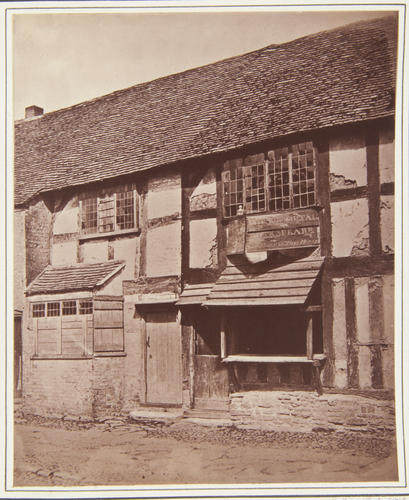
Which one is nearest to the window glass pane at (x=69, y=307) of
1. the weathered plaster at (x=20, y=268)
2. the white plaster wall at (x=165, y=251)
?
the weathered plaster at (x=20, y=268)

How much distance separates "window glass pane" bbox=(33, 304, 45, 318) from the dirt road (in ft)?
6.00

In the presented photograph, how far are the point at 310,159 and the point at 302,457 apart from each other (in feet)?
10.6

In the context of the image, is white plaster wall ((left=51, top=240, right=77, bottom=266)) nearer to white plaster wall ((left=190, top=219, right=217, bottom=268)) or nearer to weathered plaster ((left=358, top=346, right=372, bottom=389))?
white plaster wall ((left=190, top=219, right=217, bottom=268))

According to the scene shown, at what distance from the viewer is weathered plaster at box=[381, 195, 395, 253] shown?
6066 mm

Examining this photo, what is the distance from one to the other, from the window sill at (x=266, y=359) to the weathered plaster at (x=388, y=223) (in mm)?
1463

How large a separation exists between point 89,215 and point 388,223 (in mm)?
4171

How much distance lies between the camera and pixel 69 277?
797cm

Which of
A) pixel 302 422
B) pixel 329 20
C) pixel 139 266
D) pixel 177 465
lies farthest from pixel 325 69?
pixel 177 465

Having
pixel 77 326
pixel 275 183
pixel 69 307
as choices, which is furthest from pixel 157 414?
pixel 275 183

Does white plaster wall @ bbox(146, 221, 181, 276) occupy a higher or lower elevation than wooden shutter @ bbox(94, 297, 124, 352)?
higher

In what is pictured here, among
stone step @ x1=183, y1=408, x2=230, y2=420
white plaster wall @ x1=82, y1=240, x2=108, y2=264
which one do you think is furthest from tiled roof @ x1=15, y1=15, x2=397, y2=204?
stone step @ x1=183, y1=408, x2=230, y2=420

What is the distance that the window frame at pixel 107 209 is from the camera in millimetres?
8188

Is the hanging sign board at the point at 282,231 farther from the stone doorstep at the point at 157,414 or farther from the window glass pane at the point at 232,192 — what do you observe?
the stone doorstep at the point at 157,414

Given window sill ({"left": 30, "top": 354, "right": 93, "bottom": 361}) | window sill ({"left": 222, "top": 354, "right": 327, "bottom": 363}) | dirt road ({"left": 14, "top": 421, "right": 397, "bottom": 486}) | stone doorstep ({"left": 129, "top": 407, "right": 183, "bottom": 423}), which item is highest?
window sill ({"left": 222, "top": 354, "right": 327, "bottom": 363})
